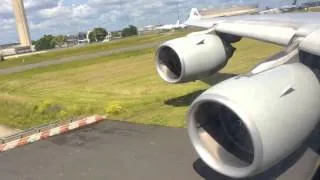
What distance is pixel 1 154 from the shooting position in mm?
13594

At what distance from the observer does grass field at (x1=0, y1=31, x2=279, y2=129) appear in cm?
1781

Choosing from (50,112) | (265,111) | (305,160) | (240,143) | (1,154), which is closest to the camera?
(265,111)

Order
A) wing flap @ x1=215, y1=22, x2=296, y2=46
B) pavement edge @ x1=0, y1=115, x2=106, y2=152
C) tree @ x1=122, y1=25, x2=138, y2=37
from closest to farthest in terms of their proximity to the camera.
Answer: wing flap @ x1=215, y1=22, x2=296, y2=46 < pavement edge @ x1=0, y1=115, x2=106, y2=152 < tree @ x1=122, y1=25, x2=138, y2=37

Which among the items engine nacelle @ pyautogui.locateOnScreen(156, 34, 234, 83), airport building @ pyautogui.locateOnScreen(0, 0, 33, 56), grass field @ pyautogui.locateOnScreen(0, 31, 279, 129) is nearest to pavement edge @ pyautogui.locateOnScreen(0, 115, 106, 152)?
grass field @ pyautogui.locateOnScreen(0, 31, 279, 129)

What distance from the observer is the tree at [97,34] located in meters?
184

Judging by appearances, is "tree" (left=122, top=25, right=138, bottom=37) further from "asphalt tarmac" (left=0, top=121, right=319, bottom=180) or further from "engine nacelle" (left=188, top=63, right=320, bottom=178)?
"engine nacelle" (left=188, top=63, right=320, bottom=178)

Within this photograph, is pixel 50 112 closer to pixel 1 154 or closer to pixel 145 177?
pixel 1 154

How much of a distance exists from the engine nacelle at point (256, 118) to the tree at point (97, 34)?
17792cm

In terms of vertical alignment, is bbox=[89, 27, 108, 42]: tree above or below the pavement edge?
below

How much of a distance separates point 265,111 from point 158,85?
17387 millimetres

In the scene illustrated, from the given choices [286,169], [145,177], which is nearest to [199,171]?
[145,177]

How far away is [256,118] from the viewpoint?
6660 mm

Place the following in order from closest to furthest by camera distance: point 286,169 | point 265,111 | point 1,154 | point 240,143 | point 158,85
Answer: point 265,111 < point 240,143 < point 286,169 < point 1,154 < point 158,85

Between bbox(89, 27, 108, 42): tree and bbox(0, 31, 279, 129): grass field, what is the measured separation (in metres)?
Answer: 152
